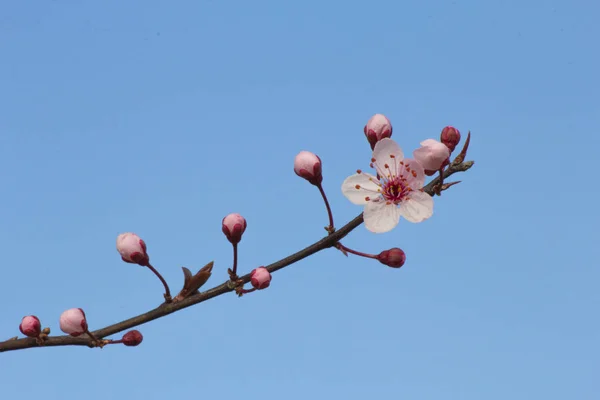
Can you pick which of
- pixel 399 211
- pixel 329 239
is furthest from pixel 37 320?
pixel 399 211

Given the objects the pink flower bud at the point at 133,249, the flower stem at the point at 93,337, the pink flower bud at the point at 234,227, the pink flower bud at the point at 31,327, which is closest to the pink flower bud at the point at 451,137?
the pink flower bud at the point at 234,227

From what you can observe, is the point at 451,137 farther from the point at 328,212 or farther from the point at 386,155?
the point at 328,212

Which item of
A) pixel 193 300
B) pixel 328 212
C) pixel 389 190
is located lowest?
pixel 193 300

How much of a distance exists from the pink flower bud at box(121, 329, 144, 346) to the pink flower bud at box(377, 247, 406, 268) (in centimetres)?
130

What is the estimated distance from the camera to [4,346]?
3014mm

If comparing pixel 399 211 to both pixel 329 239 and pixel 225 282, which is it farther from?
pixel 225 282

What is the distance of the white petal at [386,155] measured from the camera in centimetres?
326

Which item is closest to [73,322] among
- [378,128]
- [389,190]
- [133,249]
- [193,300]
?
[133,249]

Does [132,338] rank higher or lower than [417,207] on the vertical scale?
lower

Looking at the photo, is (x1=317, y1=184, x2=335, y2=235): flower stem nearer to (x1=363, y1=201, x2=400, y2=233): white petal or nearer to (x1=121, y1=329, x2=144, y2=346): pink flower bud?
(x1=363, y1=201, x2=400, y2=233): white petal

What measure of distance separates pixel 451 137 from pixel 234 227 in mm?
1212

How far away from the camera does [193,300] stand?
9.99ft

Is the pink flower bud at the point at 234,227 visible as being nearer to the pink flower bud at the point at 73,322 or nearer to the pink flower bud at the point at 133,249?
the pink flower bud at the point at 133,249

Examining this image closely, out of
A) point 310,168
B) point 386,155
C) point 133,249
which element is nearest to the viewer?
point 133,249
